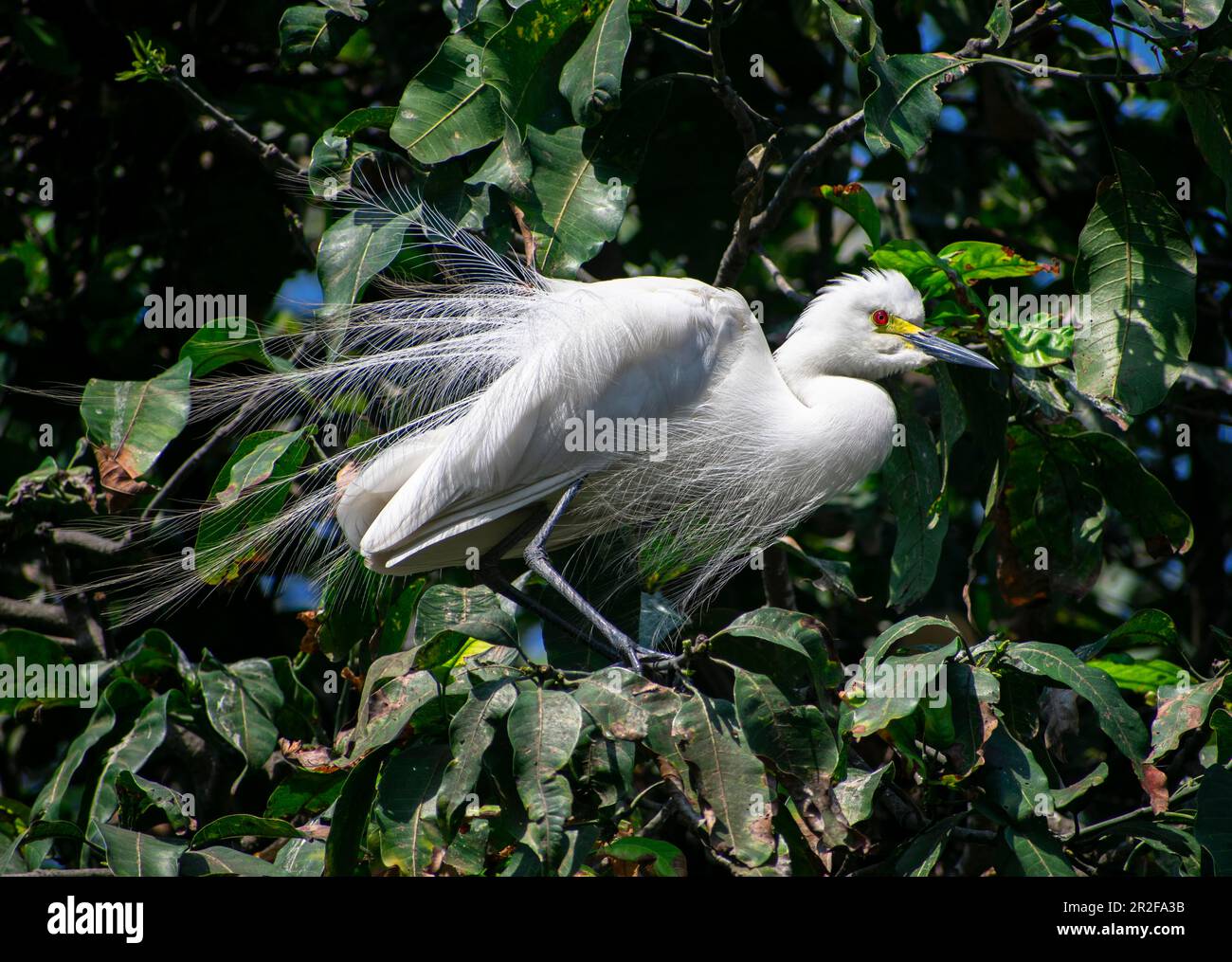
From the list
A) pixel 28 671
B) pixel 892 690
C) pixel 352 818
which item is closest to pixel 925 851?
pixel 892 690

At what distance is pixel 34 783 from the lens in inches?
148

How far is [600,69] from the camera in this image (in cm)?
230

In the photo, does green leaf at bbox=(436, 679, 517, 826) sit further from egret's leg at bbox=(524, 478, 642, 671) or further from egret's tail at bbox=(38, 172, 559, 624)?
egret's tail at bbox=(38, 172, 559, 624)

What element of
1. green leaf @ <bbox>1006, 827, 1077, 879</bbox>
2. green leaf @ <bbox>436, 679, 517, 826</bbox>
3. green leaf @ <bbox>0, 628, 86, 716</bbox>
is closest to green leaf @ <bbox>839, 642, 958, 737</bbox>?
green leaf @ <bbox>1006, 827, 1077, 879</bbox>

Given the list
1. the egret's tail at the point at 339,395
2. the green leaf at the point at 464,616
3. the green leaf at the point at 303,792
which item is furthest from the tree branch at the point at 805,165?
the green leaf at the point at 303,792

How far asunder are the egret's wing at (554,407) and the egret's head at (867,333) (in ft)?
0.90

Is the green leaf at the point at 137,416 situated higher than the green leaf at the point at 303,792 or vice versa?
the green leaf at the point at 137,416

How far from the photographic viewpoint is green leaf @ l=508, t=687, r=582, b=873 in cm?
179

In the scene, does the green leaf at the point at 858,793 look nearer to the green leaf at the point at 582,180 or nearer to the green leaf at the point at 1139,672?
the green leaf at the point at 1139,672

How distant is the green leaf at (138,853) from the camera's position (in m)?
1.99

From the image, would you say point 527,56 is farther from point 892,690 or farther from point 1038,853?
point 1038,853

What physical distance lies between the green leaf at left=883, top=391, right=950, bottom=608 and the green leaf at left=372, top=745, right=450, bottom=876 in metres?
1.07

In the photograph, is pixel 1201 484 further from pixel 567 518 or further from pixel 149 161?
pixel 149 161

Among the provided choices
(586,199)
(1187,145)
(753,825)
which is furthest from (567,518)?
(1187,145)
